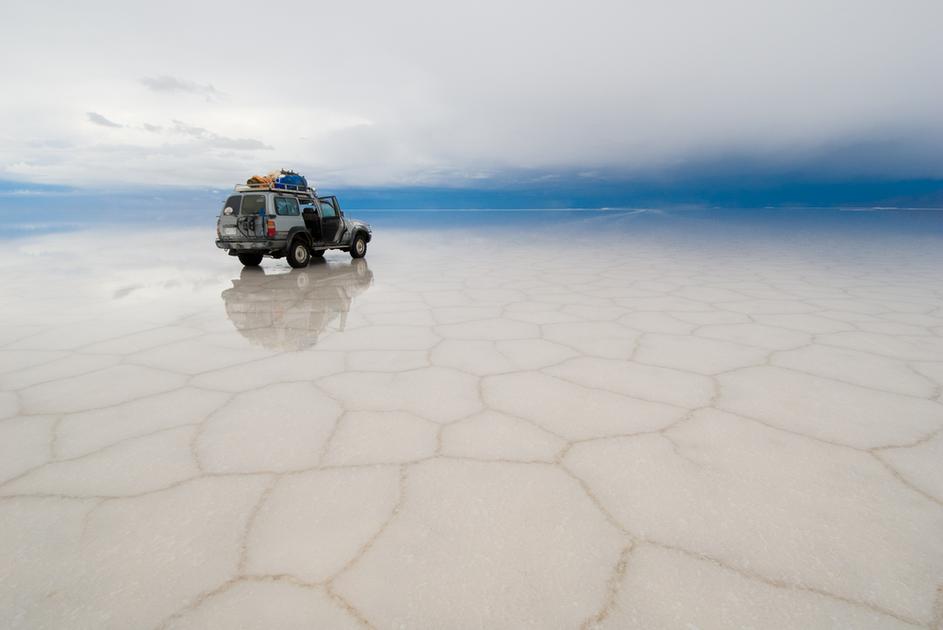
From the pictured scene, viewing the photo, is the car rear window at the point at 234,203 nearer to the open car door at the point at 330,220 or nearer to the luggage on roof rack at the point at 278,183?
the luggage on roof rack at the point at 278,183

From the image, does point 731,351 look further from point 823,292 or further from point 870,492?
point 823,292

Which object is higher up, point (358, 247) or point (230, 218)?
point (230, 218)

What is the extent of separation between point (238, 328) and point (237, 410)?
209cm

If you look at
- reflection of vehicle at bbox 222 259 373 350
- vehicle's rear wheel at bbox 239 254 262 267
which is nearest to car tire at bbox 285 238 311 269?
reflection of vehicle at bbox 222 259 373 350

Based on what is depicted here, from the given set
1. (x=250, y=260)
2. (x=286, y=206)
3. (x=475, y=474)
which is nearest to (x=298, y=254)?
(x=286, y=206)

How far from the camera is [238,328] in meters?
4.45

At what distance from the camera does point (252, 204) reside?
8.28 meters

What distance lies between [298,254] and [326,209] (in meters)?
1.40

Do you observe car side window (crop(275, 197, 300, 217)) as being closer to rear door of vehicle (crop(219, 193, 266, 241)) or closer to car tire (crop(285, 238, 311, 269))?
rear door of vehicle (crop(219, 193, 266, 241))

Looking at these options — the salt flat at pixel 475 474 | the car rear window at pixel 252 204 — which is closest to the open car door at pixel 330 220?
the car rear window at pixel 252 204

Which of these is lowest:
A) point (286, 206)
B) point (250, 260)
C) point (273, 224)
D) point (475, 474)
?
point (250, 260)

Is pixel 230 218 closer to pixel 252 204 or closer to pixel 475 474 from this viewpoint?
pixel 252 204

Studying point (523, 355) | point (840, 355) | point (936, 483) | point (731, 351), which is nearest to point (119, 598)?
point (523, 355)

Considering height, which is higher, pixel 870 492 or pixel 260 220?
pixel 260 220
